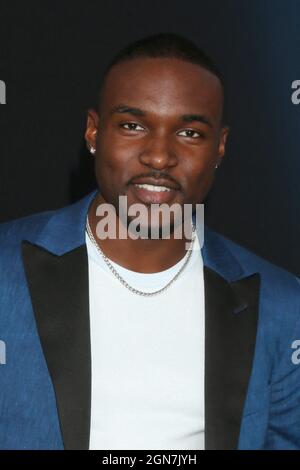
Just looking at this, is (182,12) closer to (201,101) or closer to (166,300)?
(201,101)

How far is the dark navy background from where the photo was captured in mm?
2432

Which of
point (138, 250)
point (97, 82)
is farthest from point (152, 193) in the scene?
point (97, 82)

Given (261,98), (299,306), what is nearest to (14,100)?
(261,98)

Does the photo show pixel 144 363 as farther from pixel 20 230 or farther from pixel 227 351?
pixel 20 230

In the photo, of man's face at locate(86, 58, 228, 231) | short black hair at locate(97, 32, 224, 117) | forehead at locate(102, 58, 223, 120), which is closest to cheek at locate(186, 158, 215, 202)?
man's face at locate(86, 58, 228, 231)

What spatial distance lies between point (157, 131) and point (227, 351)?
57cm

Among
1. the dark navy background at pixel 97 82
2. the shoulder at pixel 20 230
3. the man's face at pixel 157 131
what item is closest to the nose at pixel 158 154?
the man's face at pixel 157 131

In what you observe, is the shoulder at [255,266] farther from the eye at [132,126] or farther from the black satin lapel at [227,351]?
the eye at [132,126]

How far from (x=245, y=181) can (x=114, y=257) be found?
0.84m

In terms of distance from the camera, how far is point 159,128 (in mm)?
1713

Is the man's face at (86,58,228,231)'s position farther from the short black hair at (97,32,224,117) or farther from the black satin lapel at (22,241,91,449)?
the black satin lapel at (22,241,91,449)

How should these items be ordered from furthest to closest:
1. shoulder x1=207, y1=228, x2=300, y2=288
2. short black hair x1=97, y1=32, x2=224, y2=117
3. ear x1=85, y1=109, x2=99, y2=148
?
shoulder x1=207, y1=228, x2=300, y2=288
ear x1=85, y1=109, x2=99, y2=148
short black hair x1=97, y1=32, x2=224, y2=117

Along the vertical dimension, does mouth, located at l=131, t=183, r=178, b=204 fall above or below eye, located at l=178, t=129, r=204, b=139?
below

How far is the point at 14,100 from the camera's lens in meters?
2.44
